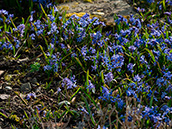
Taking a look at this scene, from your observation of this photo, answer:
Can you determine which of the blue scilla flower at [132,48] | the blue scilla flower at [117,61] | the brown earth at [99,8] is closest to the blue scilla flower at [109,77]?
the blue scilla flower at [117,61]

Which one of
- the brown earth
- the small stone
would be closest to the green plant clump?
the small stone

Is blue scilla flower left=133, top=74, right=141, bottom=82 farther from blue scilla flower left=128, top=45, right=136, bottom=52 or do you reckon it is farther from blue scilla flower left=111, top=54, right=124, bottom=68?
blue scilla flower left=128, top=45, right=136, bottom=52

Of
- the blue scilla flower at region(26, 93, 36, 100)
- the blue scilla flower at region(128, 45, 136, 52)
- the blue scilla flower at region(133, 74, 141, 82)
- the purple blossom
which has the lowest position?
the blue scilla flower at region(133, 74, 141, 82)

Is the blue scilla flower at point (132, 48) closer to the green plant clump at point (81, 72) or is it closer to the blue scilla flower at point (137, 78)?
the green plant clump at point (81, 72)

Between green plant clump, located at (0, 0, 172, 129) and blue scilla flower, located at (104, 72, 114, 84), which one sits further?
blue scilla flower, located at (104, 72, 114, 84)

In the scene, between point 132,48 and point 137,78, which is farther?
point 132,48

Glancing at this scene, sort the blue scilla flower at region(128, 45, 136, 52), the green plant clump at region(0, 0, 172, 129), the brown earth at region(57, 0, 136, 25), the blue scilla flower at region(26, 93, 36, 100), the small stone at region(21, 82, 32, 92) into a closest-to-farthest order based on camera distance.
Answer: the green plant clump at region(0, 0, 172, 129) < the blue scilla flower at region(26, 93, 36, 100) < the small stone at region(21, 82, 32, 92) < the blue scilla flower at region(128, 45, 136, 52) < the brown earth at region(57, 0, 136, 25)

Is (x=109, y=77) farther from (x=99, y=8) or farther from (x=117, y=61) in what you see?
(x=99, y=8)

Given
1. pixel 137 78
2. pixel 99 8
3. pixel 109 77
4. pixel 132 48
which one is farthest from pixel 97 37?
pixel 99 8

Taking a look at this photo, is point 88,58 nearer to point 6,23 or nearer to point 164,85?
point 164,85

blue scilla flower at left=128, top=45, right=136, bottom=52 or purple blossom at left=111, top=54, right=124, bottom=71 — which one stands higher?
blue scilla flower at left=128, top=45, right=136, bottom=52

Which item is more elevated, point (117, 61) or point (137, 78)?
point (117, 61)
